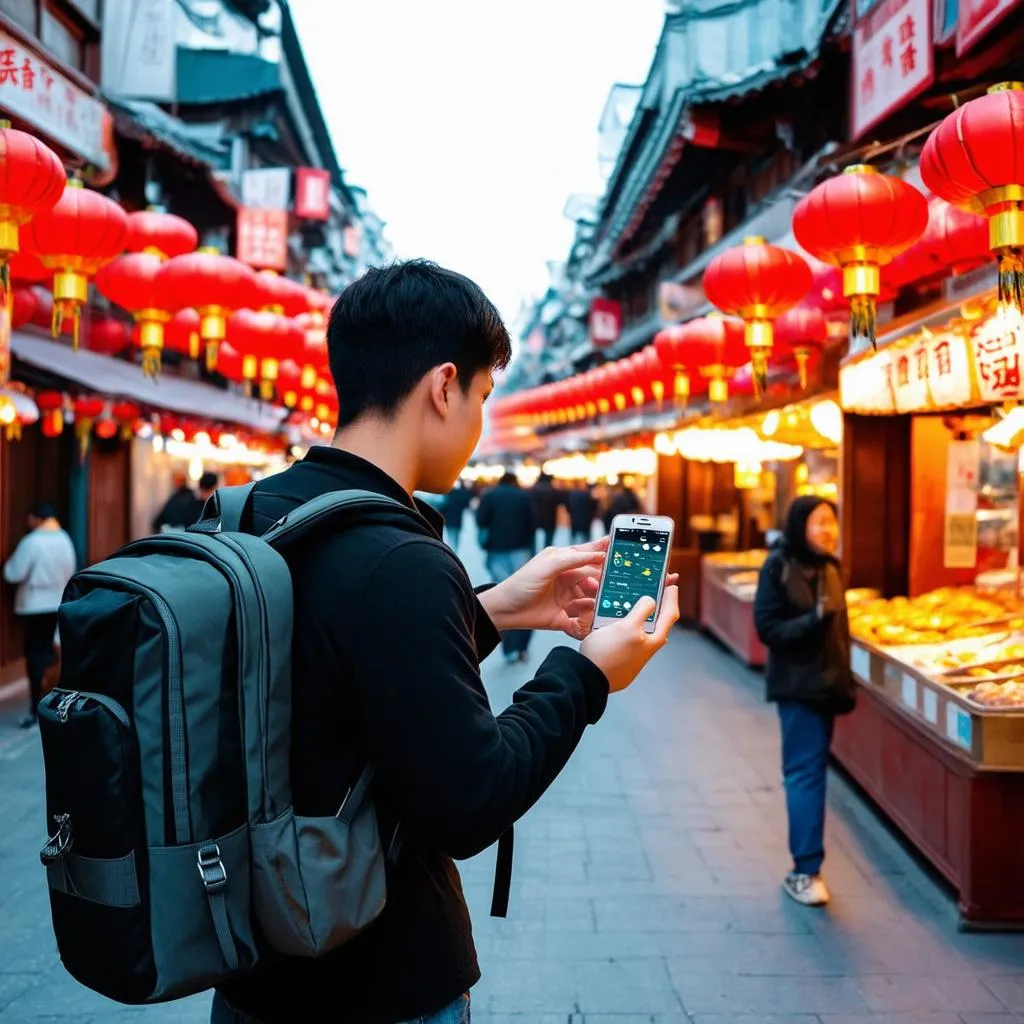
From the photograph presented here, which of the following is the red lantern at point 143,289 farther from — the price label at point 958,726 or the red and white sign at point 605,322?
the red and white sign at point 605,322

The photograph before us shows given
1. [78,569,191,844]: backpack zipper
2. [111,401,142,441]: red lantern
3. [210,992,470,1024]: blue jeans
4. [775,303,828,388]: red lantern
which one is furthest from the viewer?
[111,401,142,441]: red lantern

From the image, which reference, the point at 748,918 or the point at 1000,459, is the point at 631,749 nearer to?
the point at 748,918

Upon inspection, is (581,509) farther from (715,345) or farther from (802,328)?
(802,328)

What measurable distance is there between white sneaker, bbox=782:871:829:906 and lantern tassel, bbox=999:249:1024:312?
2.97 m

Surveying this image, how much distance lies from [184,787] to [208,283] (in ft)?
20.4

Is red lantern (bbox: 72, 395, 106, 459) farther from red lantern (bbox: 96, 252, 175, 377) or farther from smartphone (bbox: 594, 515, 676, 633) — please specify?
smartphone (bbox: 594, 515, 676, 633)

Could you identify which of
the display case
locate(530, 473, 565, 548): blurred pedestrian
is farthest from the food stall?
locate(530, 473, 565, 548): blurred pedestrian

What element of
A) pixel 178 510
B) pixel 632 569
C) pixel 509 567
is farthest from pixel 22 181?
pixel 178 510

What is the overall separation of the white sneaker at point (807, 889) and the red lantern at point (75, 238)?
17.0ft

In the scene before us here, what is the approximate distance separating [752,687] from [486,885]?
19.8 feet

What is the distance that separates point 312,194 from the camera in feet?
83.1

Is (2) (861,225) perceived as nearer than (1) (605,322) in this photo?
Yes

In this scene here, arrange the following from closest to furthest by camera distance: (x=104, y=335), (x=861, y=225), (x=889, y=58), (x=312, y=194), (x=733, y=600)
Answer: (x=861, y=225) < (x=889, y=58) < (x=104, y=335) < (x=733, y=600) < (x=312, y=194)

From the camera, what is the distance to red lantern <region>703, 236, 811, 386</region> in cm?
580
